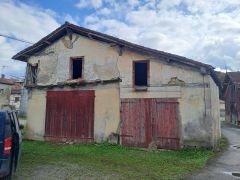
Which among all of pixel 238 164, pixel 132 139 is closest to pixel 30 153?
pixel 132 139

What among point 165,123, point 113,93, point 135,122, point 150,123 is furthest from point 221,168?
point 113,93

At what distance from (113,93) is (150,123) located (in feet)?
8.12

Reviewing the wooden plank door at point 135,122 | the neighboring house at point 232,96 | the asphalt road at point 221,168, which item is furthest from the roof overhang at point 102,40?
the neighboring house at point 232,96

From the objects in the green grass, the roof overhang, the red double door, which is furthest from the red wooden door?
the roof overhang

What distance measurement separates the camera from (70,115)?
14805mm

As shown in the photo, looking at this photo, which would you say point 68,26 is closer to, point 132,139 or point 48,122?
point 48,122

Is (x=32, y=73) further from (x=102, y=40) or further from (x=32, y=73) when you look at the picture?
(x=102, y=40)

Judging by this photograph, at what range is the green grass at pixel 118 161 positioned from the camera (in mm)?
8055

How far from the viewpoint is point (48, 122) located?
15.3 m

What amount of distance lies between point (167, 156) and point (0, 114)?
Result: 726cm

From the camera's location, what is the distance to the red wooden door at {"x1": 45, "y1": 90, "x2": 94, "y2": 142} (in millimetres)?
14344

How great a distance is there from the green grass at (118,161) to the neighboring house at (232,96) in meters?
24.8

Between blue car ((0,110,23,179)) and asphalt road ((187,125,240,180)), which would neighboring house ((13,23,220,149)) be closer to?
asphalt road ((187,125,240,180))

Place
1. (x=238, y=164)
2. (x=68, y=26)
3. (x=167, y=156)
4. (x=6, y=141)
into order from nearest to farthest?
(x=6, y=141) → (x=238, y=164) → (x=167, y=156) → (x=68, y=26)
